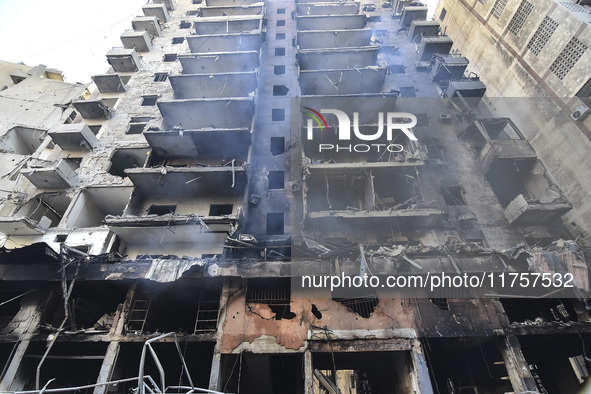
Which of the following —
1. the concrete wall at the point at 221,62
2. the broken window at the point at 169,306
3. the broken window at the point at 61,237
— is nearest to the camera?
the broken window at the point at 169,306

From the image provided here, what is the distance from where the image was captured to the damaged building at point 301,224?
42.6 ft

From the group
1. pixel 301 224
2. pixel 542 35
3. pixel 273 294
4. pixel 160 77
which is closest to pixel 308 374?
pixel 273 294

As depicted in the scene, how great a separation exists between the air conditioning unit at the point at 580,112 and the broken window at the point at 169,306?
26.6 m

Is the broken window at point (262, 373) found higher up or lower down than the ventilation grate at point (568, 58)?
lower down

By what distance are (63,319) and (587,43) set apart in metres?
36.4

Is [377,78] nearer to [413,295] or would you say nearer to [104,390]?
[413,295]

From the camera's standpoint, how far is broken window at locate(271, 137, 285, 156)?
22875mm

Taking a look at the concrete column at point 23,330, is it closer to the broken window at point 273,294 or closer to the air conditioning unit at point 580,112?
the broken window at point 273,294

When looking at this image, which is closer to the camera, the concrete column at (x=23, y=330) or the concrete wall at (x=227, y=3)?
the concrete column at (x=23, y=330)

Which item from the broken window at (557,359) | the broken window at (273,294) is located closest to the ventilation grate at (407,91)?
the broken window at (557,359)

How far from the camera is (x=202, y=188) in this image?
63.0 ft

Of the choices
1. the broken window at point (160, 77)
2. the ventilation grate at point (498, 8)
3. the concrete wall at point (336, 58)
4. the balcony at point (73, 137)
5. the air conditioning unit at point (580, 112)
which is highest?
the ventilation grate at point (498, 8)

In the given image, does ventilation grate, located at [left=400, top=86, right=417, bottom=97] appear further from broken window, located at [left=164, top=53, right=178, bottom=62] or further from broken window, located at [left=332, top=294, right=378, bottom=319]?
broken window, located at [left=164, top=53, right=178, bottom=62]

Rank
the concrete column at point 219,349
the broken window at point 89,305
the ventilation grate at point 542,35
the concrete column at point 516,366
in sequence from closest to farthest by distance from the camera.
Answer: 1. the concrete column at point 516,366
2. the concrete column at point 219,349
3. the broken window at point 89,305
4. the ventilation grate at point 542,35
